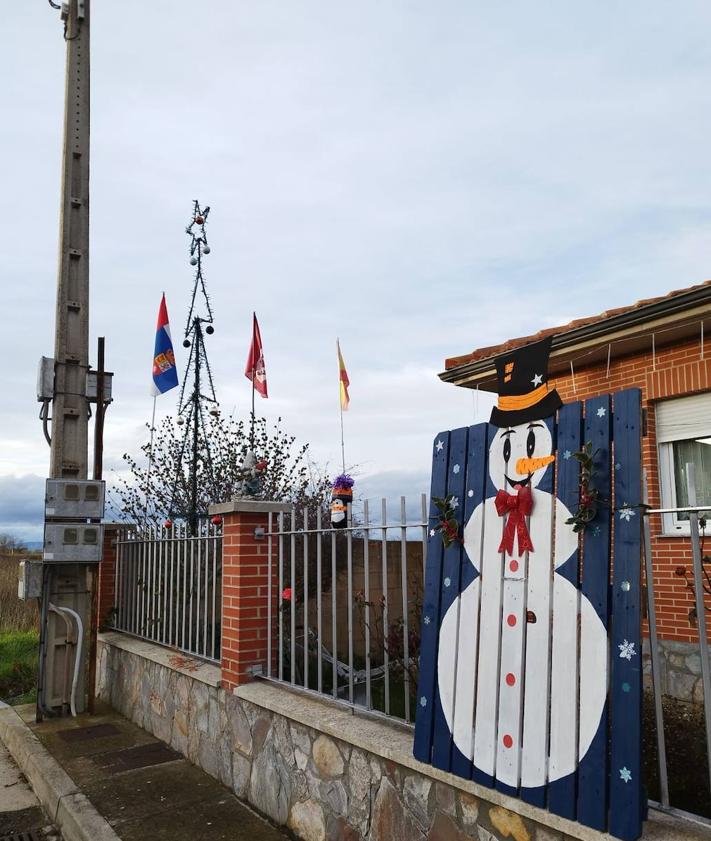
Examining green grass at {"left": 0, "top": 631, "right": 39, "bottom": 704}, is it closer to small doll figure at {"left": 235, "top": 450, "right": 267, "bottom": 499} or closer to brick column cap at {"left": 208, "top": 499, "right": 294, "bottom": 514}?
small doll figure at {"left": 235, "top": 450, "right": 267, "bottom": 499}

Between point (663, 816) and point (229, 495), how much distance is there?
28.4ft

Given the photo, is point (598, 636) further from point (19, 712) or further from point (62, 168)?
point (62, 168)

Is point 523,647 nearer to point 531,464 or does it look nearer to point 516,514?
point 516,514

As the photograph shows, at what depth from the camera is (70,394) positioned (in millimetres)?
7355

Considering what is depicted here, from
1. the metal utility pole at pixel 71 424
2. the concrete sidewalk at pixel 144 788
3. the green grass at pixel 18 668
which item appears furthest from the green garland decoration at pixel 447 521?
the green grass at pixel 18 668

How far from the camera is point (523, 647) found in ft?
9.11

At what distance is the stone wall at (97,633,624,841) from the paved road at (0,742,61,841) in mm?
1116

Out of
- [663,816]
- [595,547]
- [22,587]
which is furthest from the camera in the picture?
[22,587]

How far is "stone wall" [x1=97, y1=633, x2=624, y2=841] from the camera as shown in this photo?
9.42 ft

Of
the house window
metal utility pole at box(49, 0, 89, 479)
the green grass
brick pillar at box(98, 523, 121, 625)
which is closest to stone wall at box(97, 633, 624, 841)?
brick pillar at box(98, 523, 121, 625)

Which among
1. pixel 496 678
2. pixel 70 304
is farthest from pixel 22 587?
pixel 496 678

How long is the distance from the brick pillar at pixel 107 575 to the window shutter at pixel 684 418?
6.31 meters

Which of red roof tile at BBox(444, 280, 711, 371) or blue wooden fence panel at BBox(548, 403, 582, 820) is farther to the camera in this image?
red roof tile at BBox(444, 280, 711, 371)

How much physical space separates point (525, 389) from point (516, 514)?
1.81ft
